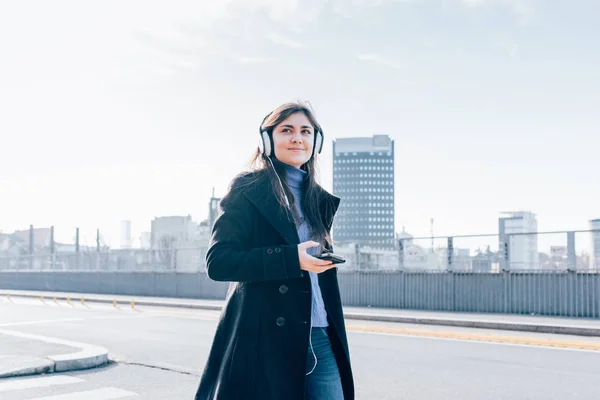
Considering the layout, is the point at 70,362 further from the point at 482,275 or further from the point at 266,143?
the point at 482,275

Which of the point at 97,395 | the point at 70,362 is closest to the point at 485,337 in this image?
the point at 70,362

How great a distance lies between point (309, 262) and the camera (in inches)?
101

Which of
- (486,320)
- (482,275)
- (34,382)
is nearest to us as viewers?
(34,382)

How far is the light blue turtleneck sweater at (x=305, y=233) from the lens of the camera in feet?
9.06

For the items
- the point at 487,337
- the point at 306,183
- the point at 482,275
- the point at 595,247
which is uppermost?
the point at 306,183

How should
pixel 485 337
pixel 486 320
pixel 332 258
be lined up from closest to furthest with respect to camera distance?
pixel 332 258 → pixel 485 337 → pixel 486 320

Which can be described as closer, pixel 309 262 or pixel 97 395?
pixel 309 262

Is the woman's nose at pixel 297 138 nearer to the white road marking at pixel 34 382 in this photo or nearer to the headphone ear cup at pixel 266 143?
the headphone ear cup at pixel 266 143

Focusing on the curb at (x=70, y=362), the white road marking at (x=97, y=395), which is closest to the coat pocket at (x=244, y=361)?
the white road marking at (x=97, y=395)

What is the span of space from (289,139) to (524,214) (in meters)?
16.7

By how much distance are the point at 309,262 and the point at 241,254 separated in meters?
0.25

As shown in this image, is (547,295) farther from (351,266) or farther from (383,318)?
(351,266)

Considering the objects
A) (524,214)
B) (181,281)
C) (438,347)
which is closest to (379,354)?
(438,347)

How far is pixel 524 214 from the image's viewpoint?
18.5 metres
